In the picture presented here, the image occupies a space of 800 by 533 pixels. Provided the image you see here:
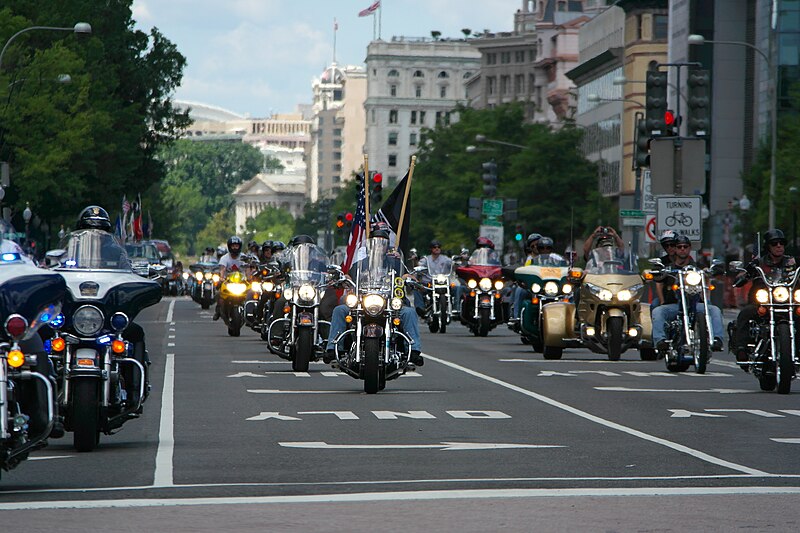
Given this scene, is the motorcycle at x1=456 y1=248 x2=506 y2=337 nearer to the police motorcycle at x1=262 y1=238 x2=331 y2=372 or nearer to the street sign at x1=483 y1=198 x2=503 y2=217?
the police motorcycle at x1=262 y1=238 x2=331 y2=372

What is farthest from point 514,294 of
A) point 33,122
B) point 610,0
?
point 610,0

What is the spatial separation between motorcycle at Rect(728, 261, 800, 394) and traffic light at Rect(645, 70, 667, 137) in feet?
22.7

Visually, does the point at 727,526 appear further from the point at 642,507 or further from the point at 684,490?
the point at 684,490

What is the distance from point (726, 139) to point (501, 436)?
84.6m

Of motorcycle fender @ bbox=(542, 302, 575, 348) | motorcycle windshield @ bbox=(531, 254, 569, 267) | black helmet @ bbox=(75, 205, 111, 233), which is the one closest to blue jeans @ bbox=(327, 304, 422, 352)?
black helmet @ bbox=(75, 205, 111, 233)

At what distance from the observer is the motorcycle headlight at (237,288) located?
36.8 m

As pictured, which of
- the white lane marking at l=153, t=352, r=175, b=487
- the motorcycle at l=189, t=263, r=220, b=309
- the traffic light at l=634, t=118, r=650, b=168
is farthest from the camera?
the motorcycle at l=189, t=263, r=220, b=309

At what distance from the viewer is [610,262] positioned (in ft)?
93.9

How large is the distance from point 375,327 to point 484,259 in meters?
19.7

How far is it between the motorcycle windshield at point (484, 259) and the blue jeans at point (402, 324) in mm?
18552

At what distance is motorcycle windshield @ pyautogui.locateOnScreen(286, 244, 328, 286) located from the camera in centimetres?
2547

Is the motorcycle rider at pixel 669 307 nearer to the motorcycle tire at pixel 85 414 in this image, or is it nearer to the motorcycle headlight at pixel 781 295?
the motorcycle headlight at pixel 781 295

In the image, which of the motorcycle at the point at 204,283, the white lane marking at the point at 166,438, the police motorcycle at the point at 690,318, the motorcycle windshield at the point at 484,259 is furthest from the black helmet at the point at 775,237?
the motorcycle at the point at 204,283

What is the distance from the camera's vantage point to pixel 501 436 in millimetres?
15406
